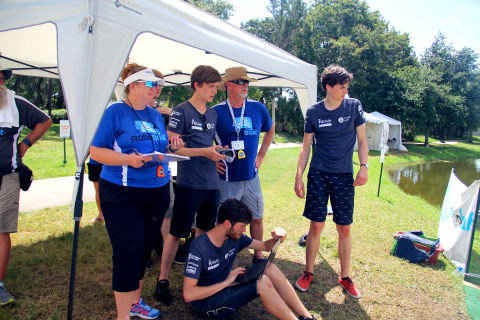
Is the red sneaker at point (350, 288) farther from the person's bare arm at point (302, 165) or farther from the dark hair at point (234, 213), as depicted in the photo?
the dark hair at point (234, 213)

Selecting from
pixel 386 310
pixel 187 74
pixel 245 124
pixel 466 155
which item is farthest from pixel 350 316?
pixel 466 155

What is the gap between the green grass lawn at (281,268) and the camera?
2.58 metres

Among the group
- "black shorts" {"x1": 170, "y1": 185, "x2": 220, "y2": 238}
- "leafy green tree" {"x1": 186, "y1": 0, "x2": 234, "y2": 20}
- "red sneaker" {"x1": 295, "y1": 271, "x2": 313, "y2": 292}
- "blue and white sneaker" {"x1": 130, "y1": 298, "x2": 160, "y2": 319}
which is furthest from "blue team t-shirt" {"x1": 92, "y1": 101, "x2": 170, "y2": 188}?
"leafy green tree" {"x1": 186, "y1": 0, "x2": 234, "y2": 20}

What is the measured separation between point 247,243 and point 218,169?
2.62 ft

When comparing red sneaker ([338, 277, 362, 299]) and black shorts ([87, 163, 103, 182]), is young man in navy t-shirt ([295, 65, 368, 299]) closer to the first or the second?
red sneaker ([338, 277, 362, 299])

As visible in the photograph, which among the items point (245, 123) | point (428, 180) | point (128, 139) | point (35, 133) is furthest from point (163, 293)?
point (428, 180)

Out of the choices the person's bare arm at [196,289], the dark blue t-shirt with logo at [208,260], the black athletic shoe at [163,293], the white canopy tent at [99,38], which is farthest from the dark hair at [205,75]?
the black athletic shoe at [163,293]

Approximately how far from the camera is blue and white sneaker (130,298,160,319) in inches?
93.7

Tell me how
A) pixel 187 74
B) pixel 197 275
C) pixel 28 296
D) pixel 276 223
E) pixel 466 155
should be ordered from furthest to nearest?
1. pixel 466 155
2. pixel 187 74
3. pixel 276 223
4. pixel 28 296
5. pixel 197 275

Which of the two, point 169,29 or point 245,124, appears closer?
point 169,29

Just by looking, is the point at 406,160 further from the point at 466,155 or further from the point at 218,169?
the point at 218,169

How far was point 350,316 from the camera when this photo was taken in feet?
8.53

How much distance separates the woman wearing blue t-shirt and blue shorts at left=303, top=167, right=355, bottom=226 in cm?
146

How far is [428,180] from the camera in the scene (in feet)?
39.7
